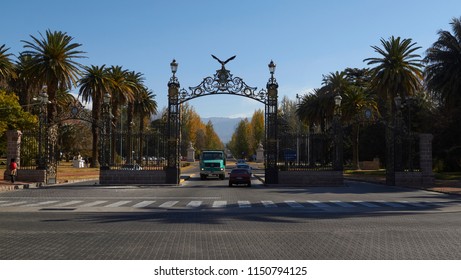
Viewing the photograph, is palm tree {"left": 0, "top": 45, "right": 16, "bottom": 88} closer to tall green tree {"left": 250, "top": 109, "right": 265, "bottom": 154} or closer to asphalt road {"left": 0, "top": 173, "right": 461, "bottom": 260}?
asphalt road {"left": 0, "top": 173, "right": 461, "bottom": 260}

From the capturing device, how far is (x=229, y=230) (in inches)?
550

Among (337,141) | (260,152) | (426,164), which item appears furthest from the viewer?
(260,152)

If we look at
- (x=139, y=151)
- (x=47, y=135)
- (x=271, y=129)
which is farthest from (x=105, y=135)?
(x=139, y=151)

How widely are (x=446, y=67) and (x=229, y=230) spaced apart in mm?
40336

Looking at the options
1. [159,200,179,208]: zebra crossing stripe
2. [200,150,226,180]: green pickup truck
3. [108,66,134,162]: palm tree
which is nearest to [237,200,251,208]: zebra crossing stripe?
[159,200,179,208]: zebra crossing stripe

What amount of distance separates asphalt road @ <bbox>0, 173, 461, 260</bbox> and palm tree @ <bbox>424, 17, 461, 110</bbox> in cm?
2659

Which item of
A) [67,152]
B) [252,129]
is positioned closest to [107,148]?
[67,152]

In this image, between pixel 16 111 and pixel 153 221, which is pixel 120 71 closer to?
pixel 16 111

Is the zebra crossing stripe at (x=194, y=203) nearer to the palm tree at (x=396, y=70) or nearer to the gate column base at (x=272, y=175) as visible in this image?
the gate column base at (x=272, y=175)

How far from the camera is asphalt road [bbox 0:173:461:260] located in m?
10.3

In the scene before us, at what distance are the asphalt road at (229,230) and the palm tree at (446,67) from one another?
87.2 feet

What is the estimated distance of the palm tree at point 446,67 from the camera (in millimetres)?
46875

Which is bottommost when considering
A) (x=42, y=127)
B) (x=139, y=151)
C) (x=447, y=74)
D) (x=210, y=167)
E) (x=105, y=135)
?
(x=210, y=167)

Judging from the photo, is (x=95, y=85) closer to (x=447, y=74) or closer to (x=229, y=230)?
(x=447, y=74)
